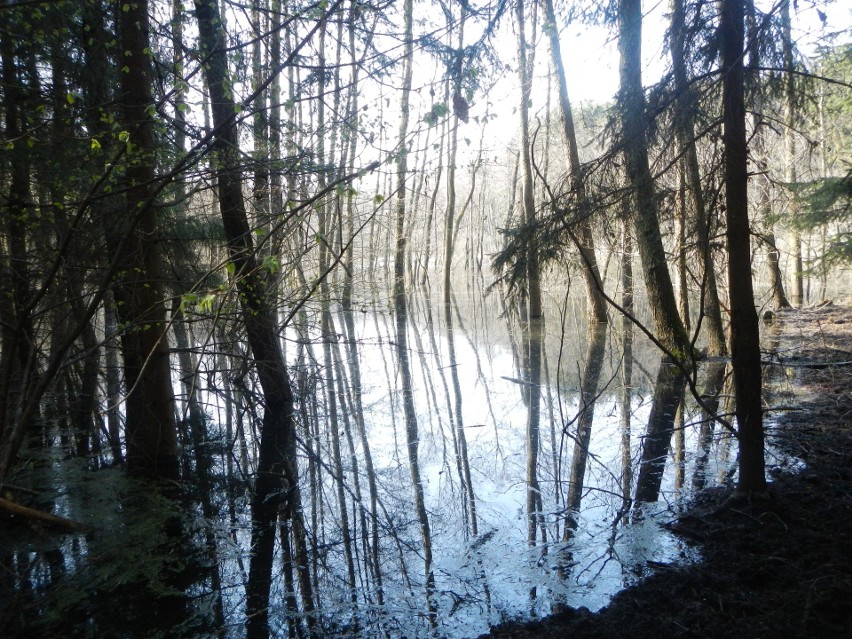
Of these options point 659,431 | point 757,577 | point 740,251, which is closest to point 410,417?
point 659,431

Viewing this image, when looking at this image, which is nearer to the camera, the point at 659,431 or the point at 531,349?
the point at 659,431

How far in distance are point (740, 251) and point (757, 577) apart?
1.97m

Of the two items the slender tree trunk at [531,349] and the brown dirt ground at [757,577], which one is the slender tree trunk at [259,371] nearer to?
the brown dirt ground at [757,577]

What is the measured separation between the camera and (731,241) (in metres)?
3.88

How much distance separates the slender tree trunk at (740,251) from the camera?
3.79m

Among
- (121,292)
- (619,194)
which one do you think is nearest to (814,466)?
(619,194)

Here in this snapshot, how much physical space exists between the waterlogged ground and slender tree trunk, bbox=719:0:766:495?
1.54 feet

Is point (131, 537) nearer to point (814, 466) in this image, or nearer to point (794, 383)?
point (814, 466)

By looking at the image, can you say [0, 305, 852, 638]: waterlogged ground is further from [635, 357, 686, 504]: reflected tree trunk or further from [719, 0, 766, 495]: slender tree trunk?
[719, 0, 766, 495]: slender tree trunk

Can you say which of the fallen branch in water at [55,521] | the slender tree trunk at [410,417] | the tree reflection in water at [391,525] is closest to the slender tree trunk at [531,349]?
the tree reflection in water at [391,525]

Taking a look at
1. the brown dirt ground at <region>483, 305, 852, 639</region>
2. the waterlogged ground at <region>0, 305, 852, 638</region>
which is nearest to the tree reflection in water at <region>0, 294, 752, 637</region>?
the waterlogged ground at <region>0, 305, 852, 638</region>

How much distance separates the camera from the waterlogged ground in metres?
3.28

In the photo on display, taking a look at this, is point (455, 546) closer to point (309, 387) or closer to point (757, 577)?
point (757, 577)

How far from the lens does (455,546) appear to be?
415 centimetres
